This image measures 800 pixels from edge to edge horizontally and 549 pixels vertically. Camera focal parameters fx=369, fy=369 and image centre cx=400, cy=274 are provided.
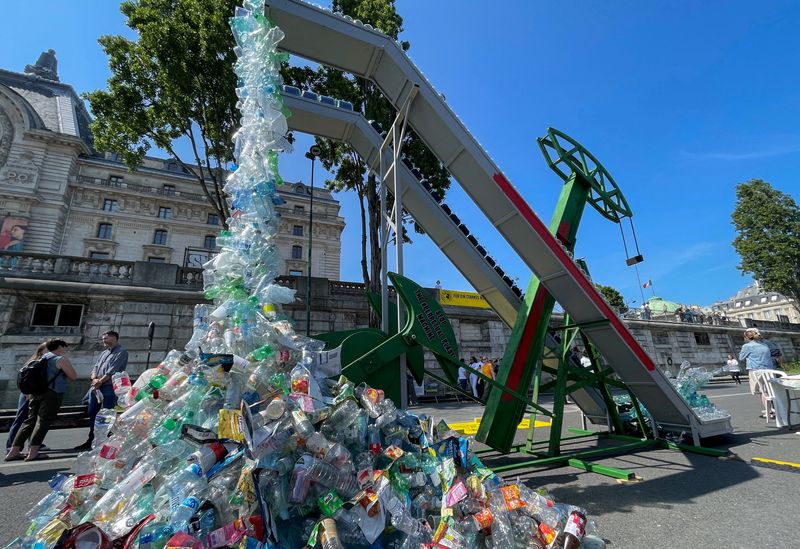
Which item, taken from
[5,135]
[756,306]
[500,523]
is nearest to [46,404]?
[500,523]

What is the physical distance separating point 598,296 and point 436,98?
10.7 ft

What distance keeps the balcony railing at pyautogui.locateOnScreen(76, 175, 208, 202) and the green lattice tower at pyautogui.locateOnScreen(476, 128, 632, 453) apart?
133 feet

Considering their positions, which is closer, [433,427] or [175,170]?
[433,427]

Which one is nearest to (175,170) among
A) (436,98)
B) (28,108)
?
(28,108)

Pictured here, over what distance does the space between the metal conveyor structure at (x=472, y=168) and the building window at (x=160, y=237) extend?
3918 centimetres

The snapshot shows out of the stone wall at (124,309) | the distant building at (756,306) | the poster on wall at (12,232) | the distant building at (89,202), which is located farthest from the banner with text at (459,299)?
the distant building at (756,306)

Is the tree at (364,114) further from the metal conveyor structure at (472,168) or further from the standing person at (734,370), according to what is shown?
the standing person at (734,370)

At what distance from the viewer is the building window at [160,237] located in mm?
36528

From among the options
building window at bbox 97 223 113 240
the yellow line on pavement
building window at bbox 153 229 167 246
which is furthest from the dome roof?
building window at bbox 97 223 113 240

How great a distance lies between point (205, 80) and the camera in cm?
1296

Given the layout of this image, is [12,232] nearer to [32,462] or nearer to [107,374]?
[107,374]

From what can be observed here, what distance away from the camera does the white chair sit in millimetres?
6621

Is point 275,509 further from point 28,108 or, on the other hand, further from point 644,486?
point 28,108

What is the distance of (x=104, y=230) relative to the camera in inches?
1371
